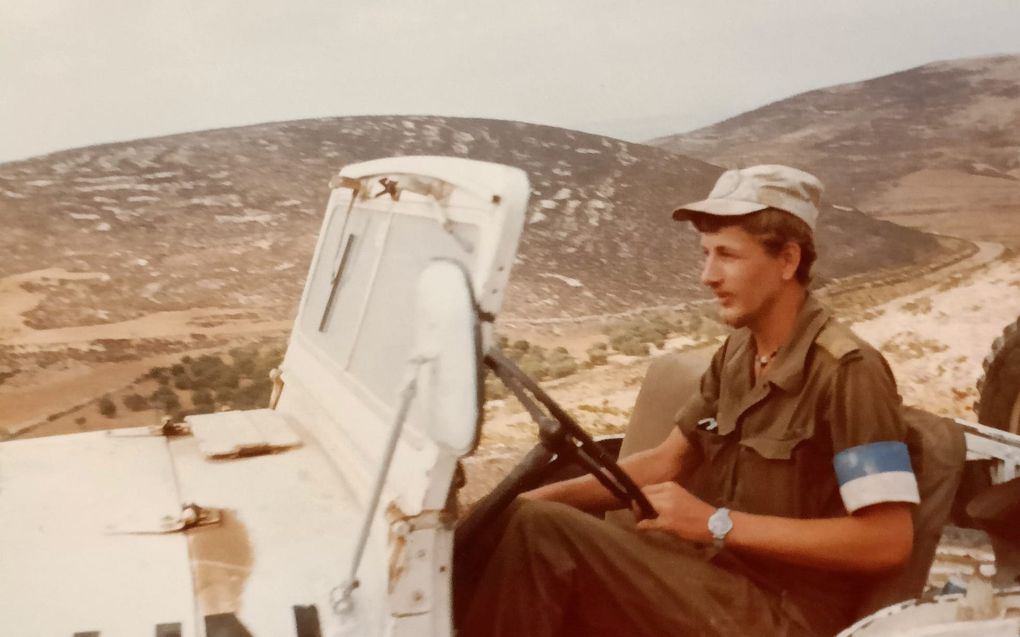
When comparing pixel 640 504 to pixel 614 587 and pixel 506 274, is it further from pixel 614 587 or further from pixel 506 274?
pixel 506 274

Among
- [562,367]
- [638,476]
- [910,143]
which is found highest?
[910,143]

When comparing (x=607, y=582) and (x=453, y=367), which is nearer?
(x=453, y=367)

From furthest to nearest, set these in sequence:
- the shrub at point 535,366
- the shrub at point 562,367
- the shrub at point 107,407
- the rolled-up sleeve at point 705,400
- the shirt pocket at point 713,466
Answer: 1. the shrub at point 562,367
2. the shrub at point 535,366
3. the shrub at point 107,407
4. the rolled-up sleeve at point 705,400
5. the shirt pocket at point 713,466

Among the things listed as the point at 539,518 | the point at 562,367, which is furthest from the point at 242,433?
the point at 562,367

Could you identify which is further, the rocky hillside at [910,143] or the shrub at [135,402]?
the rocky hillside at [910,143]

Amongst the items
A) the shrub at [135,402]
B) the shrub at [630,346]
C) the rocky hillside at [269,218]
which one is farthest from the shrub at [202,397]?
the shrub at [630,346]

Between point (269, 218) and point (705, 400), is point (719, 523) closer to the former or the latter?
point (705, 400)

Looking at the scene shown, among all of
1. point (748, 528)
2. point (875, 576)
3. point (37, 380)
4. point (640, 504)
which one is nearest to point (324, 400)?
point (640, 504)

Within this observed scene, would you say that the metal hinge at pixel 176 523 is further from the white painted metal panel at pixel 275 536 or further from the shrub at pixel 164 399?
the shrub at pixel 164 399
